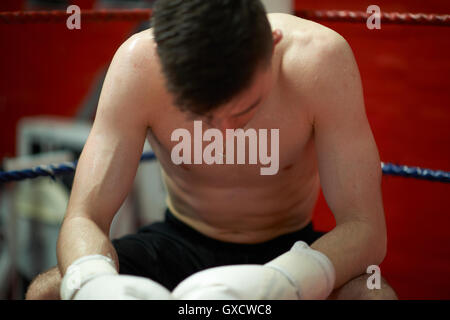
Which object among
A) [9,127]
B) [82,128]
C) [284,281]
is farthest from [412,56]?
[9,127]

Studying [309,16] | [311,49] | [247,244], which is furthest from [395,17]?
[247,244]

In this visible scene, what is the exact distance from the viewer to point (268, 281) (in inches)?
30.0

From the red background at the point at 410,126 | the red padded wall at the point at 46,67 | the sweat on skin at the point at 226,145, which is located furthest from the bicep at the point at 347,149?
the red padded wall at the point at 46,67

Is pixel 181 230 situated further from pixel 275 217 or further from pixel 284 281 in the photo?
pixel 284 281

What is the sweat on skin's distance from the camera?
100 centimetres

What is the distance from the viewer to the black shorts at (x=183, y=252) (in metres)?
1.09

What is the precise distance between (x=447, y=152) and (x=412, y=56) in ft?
1.23

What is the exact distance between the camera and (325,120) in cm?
96

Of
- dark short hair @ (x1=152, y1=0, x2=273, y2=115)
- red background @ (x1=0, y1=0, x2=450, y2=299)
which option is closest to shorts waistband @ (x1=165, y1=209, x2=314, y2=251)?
dark short hair @ (x1=152, y1=0, x2=273, y2=115)

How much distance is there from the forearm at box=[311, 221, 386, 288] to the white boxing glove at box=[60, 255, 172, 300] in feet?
0.92

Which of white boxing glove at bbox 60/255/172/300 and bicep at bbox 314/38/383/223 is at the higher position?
bicep at bbox 314/38/383/223

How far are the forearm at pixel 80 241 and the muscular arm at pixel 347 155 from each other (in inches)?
15.0

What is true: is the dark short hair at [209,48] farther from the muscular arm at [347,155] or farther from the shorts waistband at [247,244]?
the shorts waistband at [247,244]
